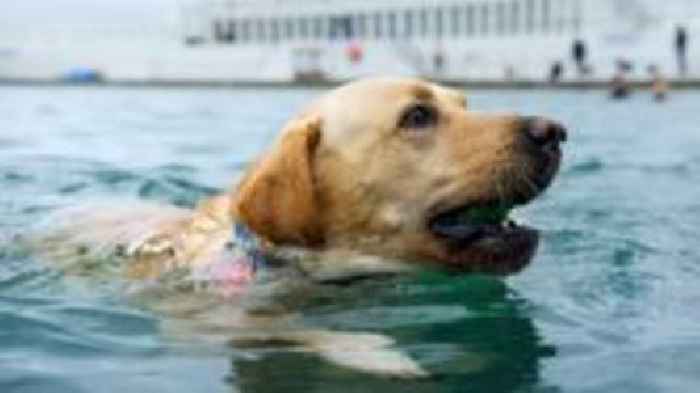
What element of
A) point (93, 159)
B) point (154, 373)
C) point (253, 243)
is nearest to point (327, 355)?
point (154, 373)

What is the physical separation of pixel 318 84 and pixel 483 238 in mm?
49377

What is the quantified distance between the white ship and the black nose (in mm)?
43953

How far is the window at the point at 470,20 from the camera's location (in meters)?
67.8

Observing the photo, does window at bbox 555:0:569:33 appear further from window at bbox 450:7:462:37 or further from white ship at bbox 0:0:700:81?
window at bbox 450:7:462:37

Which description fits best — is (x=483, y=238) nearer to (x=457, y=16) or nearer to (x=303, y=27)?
(x=457, y=16)

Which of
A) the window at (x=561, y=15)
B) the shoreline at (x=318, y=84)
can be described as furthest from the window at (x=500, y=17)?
the shoreline at (x=318, y=84)

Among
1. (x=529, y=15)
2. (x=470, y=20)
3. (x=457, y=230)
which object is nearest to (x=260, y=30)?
(x=470, y=20)

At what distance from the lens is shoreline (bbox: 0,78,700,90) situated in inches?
1637

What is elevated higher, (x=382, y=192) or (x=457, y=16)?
(x=382, y=192)

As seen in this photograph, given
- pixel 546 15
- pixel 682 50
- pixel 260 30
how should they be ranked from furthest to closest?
1. pixel 260 30
2. pixel 546 15
3. pixel 682 50

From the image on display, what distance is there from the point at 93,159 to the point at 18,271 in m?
6.72

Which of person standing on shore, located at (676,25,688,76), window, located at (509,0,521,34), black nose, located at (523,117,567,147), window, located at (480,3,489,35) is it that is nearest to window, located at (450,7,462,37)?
window, located at (480,3,489,35)

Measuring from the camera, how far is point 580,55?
164ft

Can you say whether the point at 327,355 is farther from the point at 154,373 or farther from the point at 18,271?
the point at 18,271
